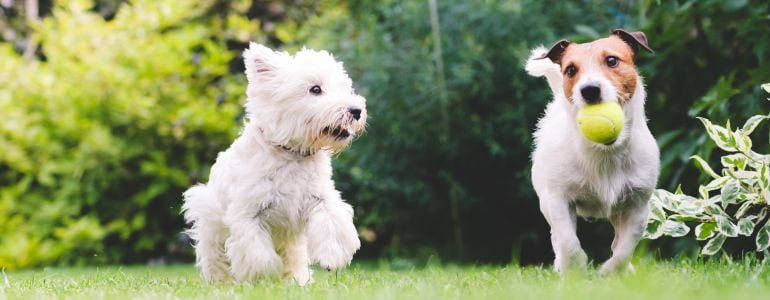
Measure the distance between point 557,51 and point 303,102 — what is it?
4.18 feet

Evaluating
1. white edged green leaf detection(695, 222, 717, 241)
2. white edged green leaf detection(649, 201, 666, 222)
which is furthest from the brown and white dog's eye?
white edged green leaf detection(695, 222, 717, 241)

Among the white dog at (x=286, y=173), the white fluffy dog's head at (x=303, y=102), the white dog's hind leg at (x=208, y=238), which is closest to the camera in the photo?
the white dog at (x=286, y=173)

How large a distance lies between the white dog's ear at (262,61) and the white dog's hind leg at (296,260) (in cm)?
87

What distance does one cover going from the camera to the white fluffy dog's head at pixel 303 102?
16.1ft

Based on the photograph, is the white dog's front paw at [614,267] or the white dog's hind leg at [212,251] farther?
the white dog's hind leg at [212,251]

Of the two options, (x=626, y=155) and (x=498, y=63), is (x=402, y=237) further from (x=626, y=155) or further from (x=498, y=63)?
(x=626, y=155)

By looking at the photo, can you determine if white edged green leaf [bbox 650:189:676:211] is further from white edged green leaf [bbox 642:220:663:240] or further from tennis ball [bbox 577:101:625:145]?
tennis ball [bbox 577:101:625:145]

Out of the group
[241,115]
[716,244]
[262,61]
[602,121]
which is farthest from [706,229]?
[241,115]

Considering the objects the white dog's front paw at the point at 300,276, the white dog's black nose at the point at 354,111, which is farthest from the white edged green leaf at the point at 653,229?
the white dog's front paw at the point at 300,276

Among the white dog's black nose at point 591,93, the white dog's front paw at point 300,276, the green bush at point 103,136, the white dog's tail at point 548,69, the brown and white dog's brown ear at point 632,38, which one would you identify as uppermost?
the green bush at point 103,136

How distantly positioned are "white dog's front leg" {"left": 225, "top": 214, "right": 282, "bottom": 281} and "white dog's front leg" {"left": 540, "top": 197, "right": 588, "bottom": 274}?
134 cm

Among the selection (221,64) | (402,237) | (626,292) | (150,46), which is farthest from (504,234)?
(626,292)

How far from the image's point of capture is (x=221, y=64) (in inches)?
394

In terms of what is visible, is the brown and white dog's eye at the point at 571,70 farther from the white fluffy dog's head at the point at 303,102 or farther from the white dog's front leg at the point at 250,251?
the white dog's front leg at the point at 250,251
